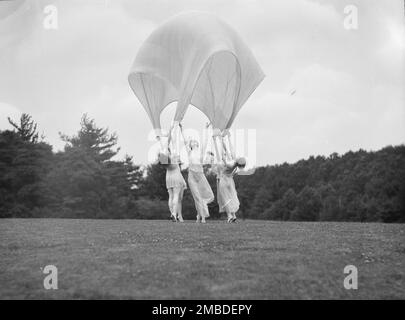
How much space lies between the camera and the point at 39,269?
34.2ft

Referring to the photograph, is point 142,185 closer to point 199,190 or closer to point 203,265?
point 199,190

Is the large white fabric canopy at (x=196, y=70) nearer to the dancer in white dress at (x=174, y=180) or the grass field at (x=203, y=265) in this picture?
the dancer in white dress at (x=174, y=180)

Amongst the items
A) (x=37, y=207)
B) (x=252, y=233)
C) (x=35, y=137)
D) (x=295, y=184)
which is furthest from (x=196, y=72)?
(x=295, y=184)

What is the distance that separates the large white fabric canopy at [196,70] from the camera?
19969mm

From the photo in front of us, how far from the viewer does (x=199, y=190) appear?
2252 centimetres

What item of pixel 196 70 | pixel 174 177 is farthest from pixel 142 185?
pixel 196 70

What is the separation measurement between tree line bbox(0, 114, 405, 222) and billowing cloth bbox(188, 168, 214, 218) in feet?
89.9

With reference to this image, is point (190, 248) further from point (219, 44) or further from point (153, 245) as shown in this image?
point (219, 44)

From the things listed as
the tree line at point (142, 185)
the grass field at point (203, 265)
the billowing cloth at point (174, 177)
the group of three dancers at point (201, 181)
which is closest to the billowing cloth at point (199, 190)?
the group of three dancers at point (201, 181)

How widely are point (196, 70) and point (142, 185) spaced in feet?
147

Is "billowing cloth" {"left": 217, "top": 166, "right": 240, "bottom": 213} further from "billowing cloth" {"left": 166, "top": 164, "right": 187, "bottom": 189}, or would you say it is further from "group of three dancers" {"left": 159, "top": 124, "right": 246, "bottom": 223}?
"billowing cloth" {"left": 166, "top": 164, "right": 187, "bottom": 189}

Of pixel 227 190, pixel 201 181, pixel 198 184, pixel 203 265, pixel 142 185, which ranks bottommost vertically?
pixel 203 265

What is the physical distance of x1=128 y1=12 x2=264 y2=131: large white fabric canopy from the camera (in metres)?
20.0

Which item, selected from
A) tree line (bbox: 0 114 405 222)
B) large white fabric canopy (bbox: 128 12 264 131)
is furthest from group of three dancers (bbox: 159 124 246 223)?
tree line (bbox: 0 114 405 222)
